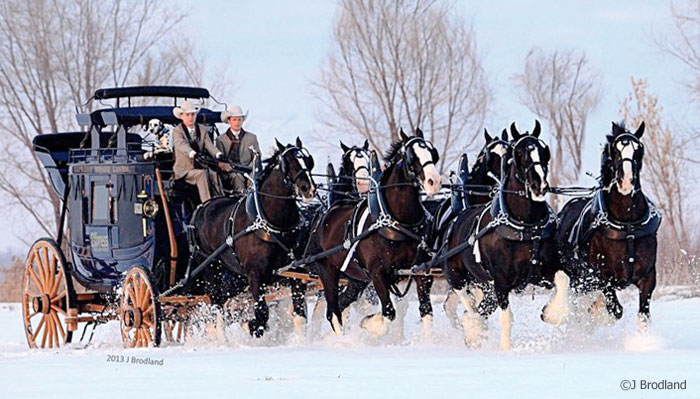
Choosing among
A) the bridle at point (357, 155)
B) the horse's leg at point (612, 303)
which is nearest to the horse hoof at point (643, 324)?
the horse's leg at point (612, 303)

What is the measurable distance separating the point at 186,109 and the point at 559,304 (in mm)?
4872

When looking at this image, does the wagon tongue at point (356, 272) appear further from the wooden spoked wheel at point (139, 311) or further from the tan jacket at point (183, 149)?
the tan jacket at point (183, 149)

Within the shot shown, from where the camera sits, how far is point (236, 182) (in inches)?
620

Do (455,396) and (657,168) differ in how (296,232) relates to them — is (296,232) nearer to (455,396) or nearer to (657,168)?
(455,396)

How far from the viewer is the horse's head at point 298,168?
1359cm

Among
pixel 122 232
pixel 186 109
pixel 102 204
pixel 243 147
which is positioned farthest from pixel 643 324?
pixel 102 204

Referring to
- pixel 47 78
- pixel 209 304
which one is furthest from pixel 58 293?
pixel 47 78

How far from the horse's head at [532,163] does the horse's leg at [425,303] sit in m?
1.88

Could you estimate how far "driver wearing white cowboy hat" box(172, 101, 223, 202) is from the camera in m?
15.0

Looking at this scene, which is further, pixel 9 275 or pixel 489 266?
pixel 9 275

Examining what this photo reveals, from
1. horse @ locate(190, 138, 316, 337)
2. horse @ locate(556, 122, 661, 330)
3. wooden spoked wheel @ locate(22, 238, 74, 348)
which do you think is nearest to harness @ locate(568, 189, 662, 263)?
horse @ locate(556, 122, 661, 330)

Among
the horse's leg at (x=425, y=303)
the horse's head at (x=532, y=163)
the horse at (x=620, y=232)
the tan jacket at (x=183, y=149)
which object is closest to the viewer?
the horse's head at (x=532, y=163)

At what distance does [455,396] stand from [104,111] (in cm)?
756

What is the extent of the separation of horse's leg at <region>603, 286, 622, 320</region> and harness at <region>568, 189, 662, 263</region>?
0.37 meters
